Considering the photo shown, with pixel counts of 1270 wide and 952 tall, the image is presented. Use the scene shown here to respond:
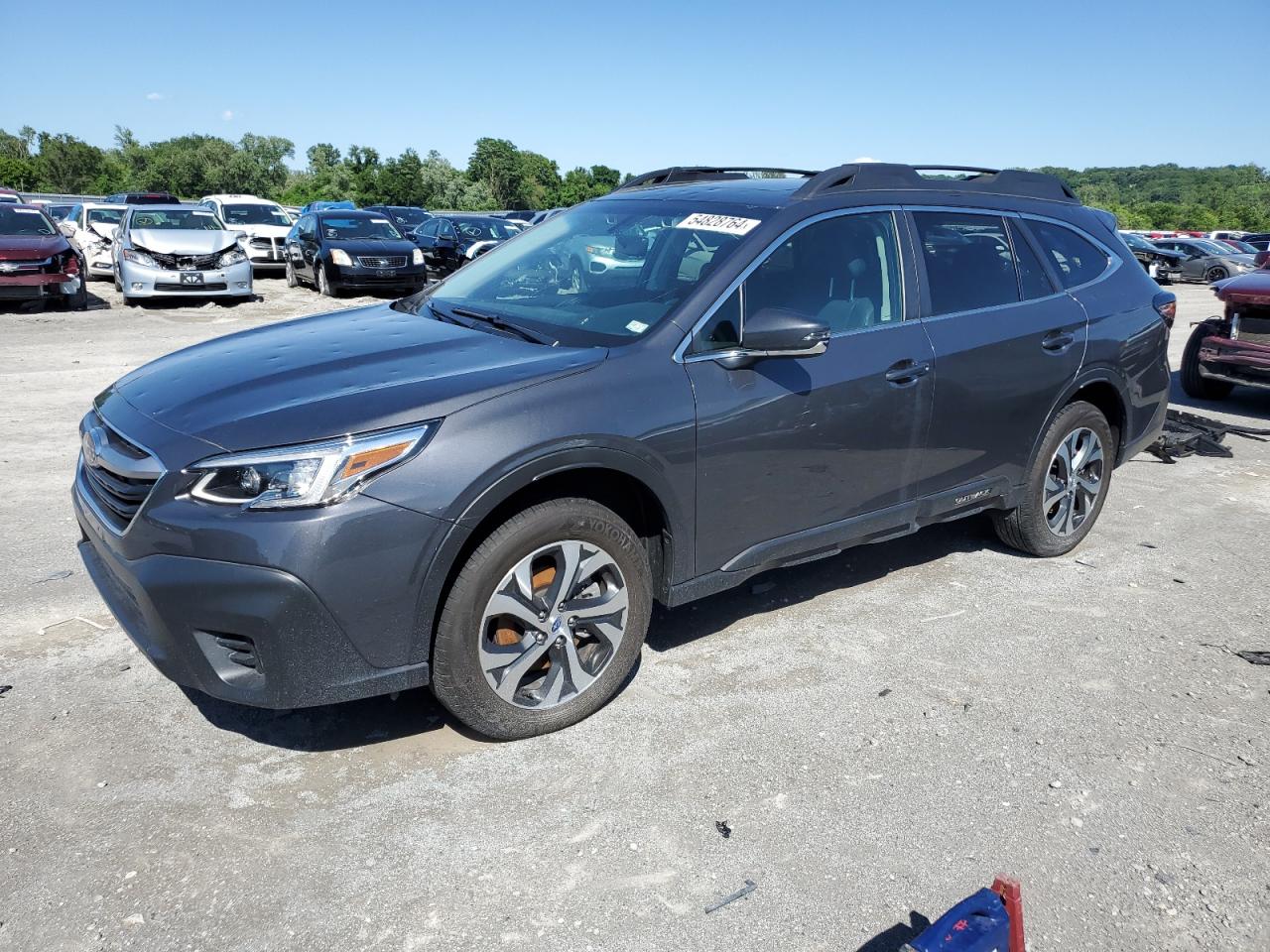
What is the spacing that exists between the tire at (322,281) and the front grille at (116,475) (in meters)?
15.0

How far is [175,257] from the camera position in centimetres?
1562

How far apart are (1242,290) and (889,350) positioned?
652 centimetres

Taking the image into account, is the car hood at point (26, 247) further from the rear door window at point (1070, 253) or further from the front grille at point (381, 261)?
the rear door window at point (1070, 253)

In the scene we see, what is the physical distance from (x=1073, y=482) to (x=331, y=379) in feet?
12.3

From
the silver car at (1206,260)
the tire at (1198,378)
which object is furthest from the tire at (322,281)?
the silver car at (1206,260)

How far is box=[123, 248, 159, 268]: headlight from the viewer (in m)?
15.4

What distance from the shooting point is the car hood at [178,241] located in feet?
51.2

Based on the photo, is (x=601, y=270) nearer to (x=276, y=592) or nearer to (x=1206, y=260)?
(x=276, y=592)

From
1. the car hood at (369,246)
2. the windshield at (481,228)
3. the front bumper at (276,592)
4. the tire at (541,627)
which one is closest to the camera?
the front bumper at (276,592)

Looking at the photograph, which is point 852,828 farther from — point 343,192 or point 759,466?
point 343,192

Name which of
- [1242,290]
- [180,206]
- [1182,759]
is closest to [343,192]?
[180,206]

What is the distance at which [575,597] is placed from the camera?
131 inches

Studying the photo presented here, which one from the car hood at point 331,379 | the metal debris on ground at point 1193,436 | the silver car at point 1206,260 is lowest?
the silver car at point 1206,260

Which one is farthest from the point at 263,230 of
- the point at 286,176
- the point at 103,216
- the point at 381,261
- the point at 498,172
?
the point at 286,176
